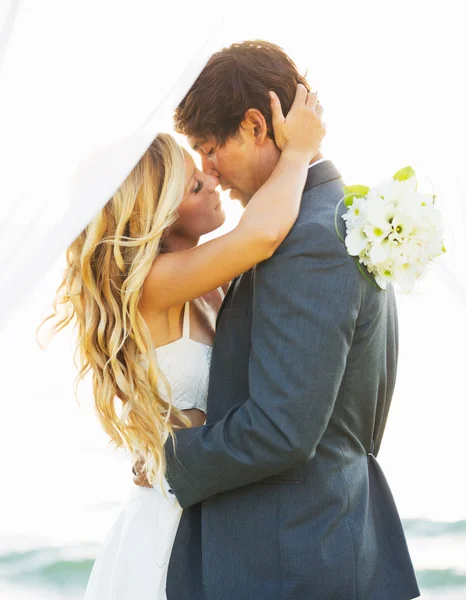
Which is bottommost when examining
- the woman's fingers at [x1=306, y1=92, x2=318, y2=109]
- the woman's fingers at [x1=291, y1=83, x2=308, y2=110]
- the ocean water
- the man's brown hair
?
the ocean water

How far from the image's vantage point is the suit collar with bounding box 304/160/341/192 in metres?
1.84

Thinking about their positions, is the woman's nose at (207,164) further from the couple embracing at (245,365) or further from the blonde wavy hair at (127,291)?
the blonde wavy hair at (127,291)

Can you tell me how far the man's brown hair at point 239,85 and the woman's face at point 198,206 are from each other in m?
0.14

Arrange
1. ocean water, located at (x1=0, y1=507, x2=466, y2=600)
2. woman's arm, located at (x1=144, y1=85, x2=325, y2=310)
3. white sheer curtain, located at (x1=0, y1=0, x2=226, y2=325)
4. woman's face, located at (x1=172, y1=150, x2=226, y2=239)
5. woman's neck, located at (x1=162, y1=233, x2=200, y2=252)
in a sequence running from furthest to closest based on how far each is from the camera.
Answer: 1. ocean water, located at (x1=0, y1=507, x2=466, y2=600)
2. woman's neck, located at (x1=162, y1=233, x2=200, y2=252)
3. woman's face, located at (x1=172, y1=150, x2=226, y2=239)
4. woman's arm, located at (x1=144, y1=85, x2=325, y2=310)
5. white sheer curtain, located at (x1=0, y1=0, x2=226, y2=325)

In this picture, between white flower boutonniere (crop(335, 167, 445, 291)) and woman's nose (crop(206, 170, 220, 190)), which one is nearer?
white flower boutonniere (crop(335, 167, 445, 291))

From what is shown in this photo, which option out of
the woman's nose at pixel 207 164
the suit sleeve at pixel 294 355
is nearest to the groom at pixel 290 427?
the suit sleeve at pixel 294 355

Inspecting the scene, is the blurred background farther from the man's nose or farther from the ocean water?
the man's nose

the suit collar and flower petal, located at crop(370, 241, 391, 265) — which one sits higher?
the suit collar

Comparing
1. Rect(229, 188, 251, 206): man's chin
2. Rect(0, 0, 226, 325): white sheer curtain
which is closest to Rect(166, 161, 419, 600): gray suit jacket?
Rect(229, 188, 251, 206): man's chin

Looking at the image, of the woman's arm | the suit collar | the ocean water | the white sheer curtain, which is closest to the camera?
the white sheer curtain

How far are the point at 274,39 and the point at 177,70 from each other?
627 mm

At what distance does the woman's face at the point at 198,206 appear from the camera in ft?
6.83

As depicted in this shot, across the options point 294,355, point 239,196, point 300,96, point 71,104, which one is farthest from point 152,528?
point 300,96

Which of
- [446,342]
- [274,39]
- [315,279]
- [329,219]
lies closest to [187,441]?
[315,279]
